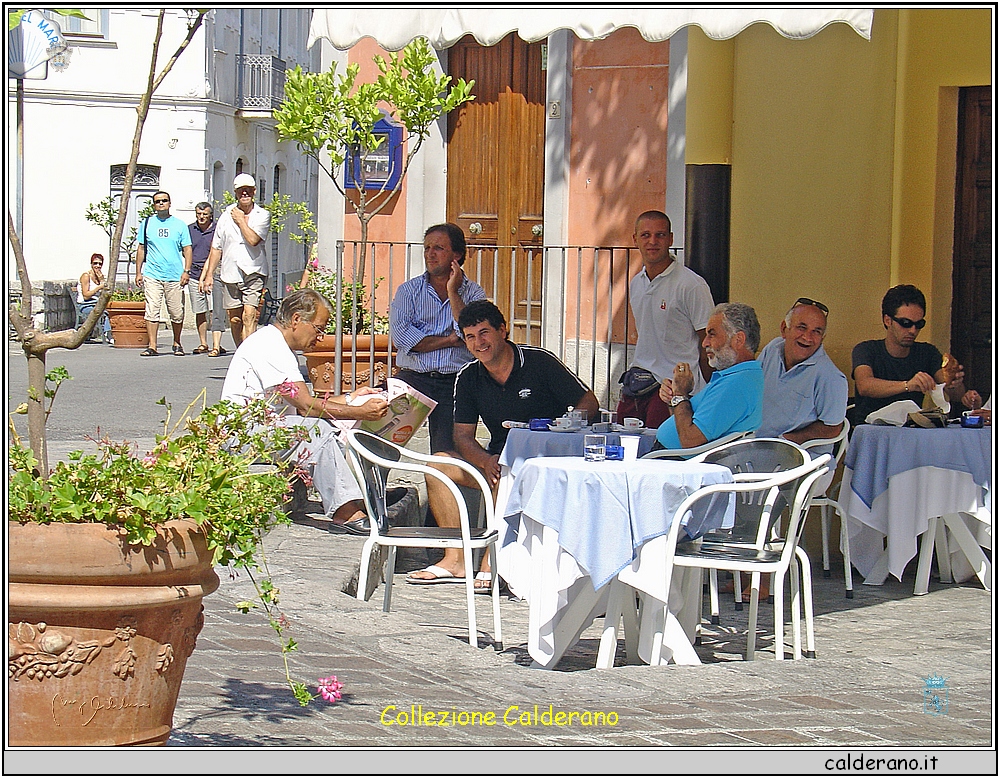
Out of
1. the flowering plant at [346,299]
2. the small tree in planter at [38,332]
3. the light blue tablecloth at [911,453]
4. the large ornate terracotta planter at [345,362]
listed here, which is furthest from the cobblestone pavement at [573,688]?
the flowering plant at [346,299]

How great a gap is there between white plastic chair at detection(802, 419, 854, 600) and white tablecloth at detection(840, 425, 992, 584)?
8 cm

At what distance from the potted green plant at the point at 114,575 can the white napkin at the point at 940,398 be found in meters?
4.72

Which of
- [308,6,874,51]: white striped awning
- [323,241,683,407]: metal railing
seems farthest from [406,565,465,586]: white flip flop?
[323,241,683,407]: metal railing

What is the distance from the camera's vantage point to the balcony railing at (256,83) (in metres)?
34.8

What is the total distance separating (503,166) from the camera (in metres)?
14.3

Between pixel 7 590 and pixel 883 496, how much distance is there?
4.88 m

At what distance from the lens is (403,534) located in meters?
6.55

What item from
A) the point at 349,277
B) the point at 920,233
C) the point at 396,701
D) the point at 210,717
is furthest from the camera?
the point at 349,277


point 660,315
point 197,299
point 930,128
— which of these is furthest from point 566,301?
point 197,299

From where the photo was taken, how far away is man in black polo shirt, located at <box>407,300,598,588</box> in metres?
7.33

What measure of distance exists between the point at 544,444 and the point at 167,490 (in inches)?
125

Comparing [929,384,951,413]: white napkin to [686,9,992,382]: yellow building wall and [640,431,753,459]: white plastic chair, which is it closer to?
[686,9,992,382]: yellow building wall
